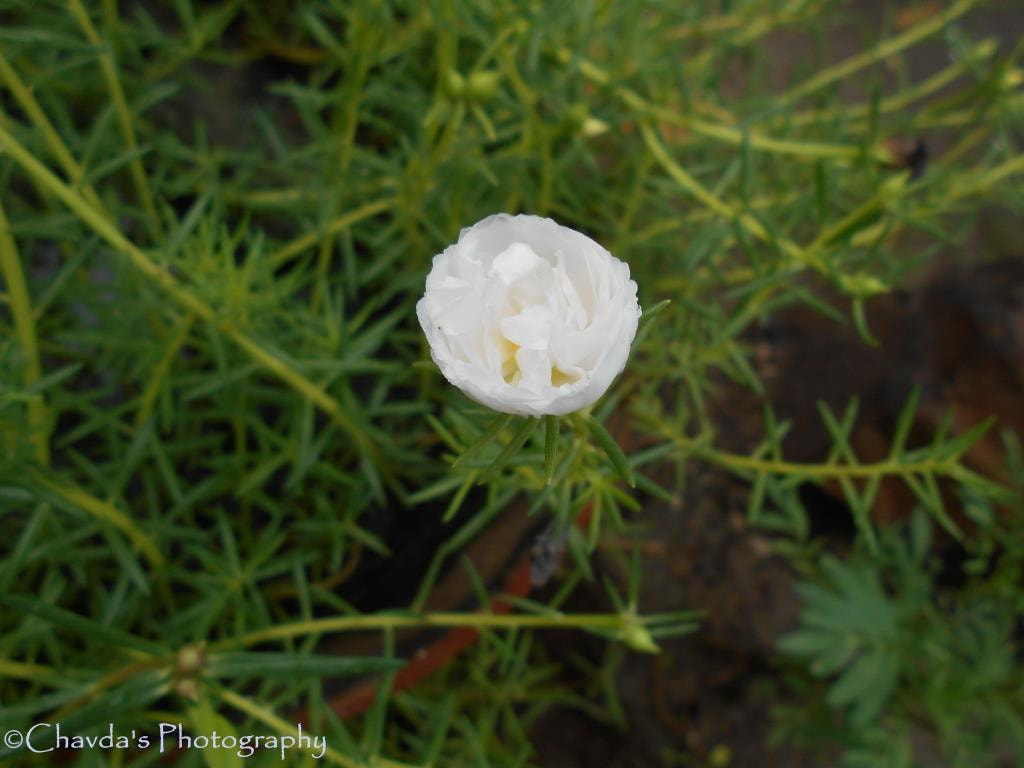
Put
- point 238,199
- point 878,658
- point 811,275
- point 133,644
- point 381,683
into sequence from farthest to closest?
1. point 811,275
2. point 878,658
3. point 238,199
4. point 381,683
5. point 133,644

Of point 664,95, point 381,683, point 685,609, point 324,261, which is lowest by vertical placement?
point 685,609

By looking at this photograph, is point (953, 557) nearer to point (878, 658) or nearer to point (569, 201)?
point (878, 658)

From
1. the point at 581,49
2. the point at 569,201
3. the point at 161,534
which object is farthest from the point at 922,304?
the point at 161,534

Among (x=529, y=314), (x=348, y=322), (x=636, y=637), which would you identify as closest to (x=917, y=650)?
(x=636, y=637)

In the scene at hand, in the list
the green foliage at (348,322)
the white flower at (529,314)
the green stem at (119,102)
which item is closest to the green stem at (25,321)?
the green foliage at (348,322)

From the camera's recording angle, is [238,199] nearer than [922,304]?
Yes

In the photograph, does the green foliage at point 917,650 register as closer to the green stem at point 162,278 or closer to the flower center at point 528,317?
the green stem at point 162,278

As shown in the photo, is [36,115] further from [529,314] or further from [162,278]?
[529,314]
